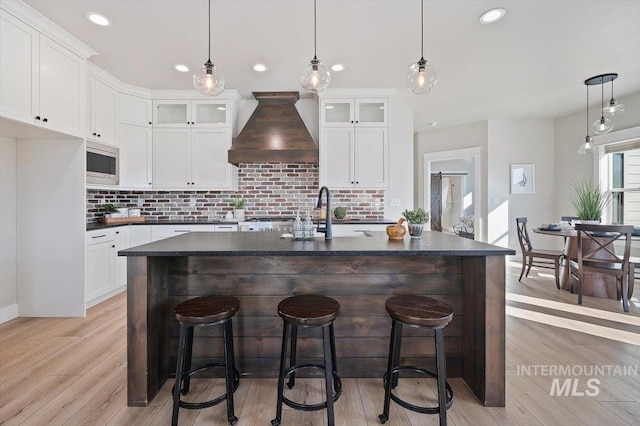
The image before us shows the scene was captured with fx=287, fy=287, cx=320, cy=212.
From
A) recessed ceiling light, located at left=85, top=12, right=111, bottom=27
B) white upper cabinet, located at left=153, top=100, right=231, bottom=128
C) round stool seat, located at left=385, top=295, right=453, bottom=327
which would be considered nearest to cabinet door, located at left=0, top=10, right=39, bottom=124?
recessed ceiling light, located at left=85, top=12, right=111, bottom=27

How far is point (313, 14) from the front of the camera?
7.97ft

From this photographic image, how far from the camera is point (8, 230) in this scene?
113 inches

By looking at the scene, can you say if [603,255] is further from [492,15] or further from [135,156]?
[135,156]

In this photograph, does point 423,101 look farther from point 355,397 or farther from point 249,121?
point 355,397

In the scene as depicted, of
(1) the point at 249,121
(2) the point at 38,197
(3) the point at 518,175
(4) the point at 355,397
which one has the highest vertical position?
(1) the point at 249,121

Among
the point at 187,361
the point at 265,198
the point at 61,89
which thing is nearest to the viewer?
the point at 187,361

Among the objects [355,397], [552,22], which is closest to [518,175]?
[552,22]

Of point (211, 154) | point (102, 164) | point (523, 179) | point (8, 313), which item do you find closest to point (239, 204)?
point (211, 154)

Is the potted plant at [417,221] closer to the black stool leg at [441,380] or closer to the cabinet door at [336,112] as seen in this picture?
the black stool leg at [441,380]

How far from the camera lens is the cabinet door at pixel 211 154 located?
407 cm

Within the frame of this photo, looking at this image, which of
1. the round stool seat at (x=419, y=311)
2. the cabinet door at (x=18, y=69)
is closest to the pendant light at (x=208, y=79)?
the cabinet door at (x=18, y=69)

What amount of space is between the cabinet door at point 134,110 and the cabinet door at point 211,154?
0.69m

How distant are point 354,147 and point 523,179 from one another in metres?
3.81

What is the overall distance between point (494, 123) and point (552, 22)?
3261mm
